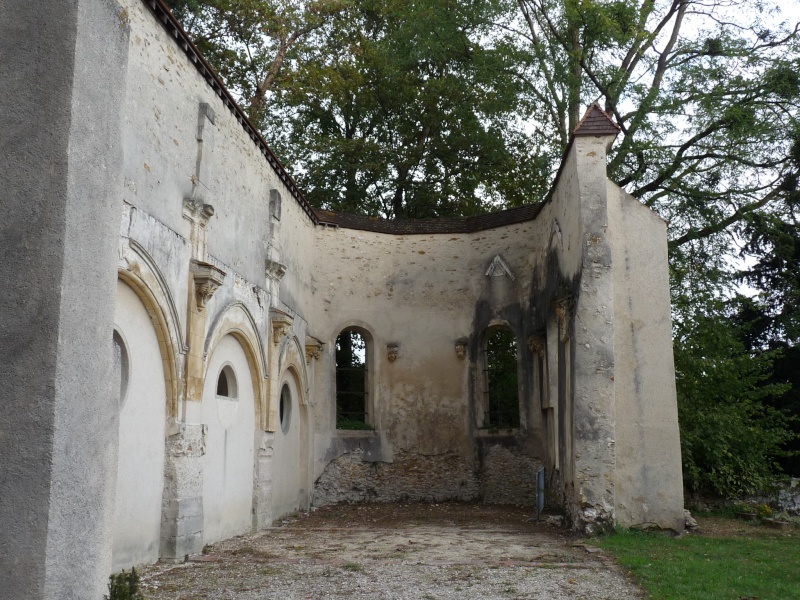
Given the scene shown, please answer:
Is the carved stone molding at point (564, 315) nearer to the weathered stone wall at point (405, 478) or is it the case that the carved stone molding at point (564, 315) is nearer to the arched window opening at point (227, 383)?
the weathered stone wall at point (405, 478)

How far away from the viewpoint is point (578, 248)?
1210cm

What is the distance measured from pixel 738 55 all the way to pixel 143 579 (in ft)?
59.7

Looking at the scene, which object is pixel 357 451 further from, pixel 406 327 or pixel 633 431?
pixel 633 431

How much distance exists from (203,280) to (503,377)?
12126mm

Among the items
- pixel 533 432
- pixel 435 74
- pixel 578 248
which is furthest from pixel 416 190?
pixel 578 248

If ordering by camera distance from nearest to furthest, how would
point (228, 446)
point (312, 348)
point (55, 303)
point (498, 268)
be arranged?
1. point (55, 303)
2. point (228, 446)
3. point (312, 348)
4. point (498, 268)

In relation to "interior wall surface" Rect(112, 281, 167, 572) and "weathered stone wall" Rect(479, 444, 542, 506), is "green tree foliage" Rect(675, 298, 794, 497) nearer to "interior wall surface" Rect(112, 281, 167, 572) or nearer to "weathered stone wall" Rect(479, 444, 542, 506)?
"weathered stone wall" Rect(479, 444, 542, 506)

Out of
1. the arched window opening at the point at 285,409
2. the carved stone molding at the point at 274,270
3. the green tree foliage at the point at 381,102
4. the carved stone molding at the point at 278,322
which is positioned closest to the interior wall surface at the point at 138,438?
the carved stone molding at the point at 278,322

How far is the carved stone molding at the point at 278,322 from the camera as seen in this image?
13148mm

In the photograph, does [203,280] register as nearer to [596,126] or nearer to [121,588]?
[121,588]

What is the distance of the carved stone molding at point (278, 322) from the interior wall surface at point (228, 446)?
3.76 ft

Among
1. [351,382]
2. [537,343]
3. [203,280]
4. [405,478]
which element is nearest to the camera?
[203,280]

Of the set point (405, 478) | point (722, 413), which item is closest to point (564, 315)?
point (722, 413)

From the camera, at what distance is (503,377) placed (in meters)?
20.5
